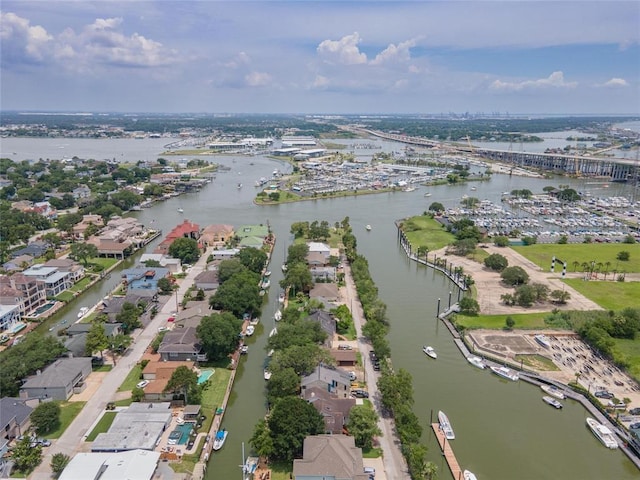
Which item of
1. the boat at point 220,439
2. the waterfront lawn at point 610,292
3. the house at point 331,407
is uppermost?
the house at point 331,407

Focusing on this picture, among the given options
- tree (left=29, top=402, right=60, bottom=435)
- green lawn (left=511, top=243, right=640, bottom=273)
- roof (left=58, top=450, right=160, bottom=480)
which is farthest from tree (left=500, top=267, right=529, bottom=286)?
tree (left=29, top=402, right=60, bottom=435)

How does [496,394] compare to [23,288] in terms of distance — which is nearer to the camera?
[496,394]

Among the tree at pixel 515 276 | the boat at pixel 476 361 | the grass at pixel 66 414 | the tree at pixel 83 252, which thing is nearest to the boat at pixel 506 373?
the boat at pixel 476 361

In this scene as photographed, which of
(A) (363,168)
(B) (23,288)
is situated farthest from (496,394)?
(A) (363,168)

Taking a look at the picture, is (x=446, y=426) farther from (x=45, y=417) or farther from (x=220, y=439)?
(x=45, y=417)

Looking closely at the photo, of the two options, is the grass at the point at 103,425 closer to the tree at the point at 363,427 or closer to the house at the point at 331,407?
the house at the point at 331,407

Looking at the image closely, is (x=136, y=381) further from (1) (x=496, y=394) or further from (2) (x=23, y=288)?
(1) (x=496, y=394)

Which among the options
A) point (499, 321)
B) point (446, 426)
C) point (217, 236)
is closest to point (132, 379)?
point (446, 426)
